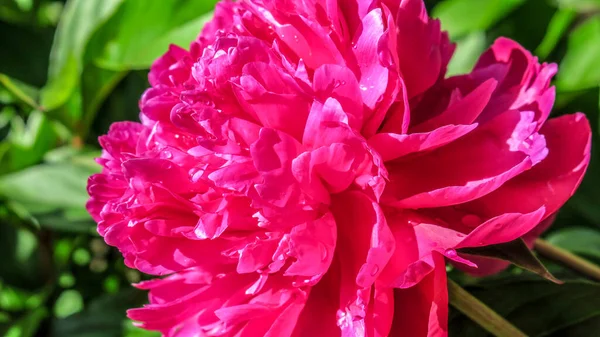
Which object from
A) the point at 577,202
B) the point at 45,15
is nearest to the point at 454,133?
the point at 577,202

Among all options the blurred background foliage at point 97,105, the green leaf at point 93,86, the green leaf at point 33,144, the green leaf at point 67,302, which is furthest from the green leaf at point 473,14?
the green leaf at point 67,302

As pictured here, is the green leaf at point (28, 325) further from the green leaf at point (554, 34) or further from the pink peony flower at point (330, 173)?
the green leaf at point (554, 34)

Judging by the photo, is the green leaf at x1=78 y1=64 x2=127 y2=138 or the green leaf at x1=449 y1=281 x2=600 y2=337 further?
the green leaf at x1=78 y1=64 x2=127 y2=138

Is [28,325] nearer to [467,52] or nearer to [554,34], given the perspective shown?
[467,52]

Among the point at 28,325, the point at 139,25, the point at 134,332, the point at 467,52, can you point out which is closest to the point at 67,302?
the point at 28,325

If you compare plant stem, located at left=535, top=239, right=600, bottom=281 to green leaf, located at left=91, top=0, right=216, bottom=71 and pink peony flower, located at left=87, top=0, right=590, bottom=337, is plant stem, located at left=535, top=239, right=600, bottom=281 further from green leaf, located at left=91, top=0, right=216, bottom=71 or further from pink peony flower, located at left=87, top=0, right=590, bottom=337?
green leaf, located at left=91, top=0, right=216, bottom=71

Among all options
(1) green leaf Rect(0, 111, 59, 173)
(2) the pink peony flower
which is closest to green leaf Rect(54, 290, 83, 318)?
(1) green leaf Rect(0, 111, 59, 173)

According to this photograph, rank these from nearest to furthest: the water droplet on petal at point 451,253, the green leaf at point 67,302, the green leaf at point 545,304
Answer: the water droplet on petal at point 451,253, the green leaf at point 545,304, the green leaf at point 67,302
